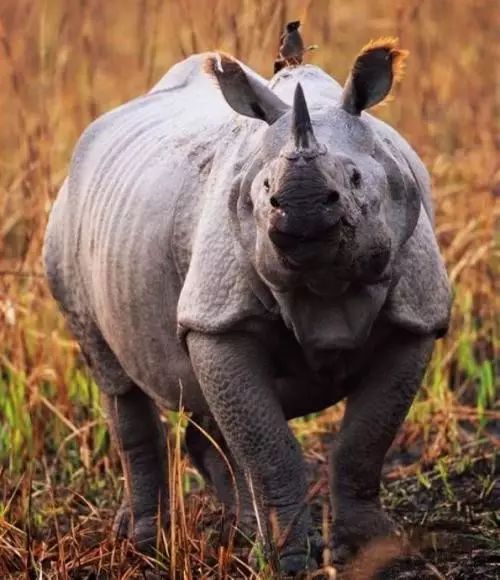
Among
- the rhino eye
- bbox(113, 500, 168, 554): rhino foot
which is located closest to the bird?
the rhino eye

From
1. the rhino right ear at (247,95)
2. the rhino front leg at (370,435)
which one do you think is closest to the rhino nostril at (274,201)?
the rhino right ear at (247,95)

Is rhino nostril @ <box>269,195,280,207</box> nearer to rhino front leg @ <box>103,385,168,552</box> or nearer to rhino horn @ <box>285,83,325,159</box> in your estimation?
rhino horn @ <box>285,83,325,159</box>

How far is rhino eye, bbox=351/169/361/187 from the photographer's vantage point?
417 centimetres

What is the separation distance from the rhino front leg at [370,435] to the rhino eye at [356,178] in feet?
1.87

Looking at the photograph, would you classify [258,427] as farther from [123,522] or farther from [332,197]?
[123,522]

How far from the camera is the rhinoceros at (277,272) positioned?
4.17m

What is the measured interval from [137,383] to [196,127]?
764 mm

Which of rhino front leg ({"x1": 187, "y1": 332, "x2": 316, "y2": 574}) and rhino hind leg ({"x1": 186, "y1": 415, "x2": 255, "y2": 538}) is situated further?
rhino hind leg ({"x1": 186, "y1": 415, "x2": 255, "y2": 538})

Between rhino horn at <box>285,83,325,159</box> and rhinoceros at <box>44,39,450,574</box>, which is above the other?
rhino horn at <box>285,83,325,159</box>

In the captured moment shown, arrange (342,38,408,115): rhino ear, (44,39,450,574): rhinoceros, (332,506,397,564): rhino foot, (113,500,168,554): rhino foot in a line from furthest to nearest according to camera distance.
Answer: (113,500,168,554): rhino foot, (332,506,397,564): rhino foot, (342,38,408,115): rhino ear, (44,39,450,574): rhinoceros

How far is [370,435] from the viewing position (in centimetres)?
469

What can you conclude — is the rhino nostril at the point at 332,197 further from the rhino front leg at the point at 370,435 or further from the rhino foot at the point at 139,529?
the rhino foot at the point at 139,529

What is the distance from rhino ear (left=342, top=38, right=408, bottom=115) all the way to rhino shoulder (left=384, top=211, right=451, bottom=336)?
0.37m

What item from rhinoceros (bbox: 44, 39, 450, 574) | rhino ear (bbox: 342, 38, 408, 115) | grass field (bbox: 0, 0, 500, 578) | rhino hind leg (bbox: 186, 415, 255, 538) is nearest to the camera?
rhinoceros (bbox: 44, 39, 450, 574)
